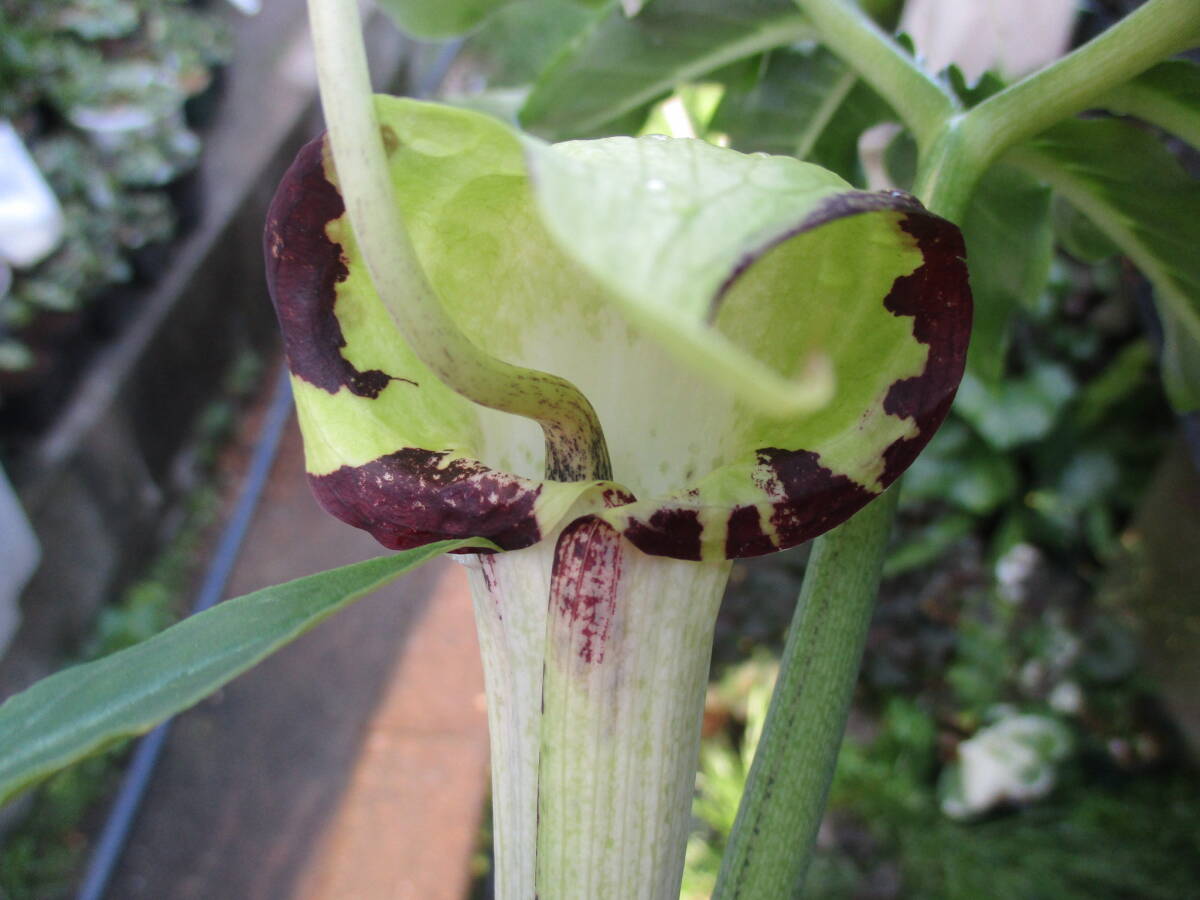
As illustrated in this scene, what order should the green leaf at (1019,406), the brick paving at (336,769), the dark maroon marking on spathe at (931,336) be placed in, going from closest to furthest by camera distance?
the dark maroon marking on spathe at (931,336) → the brick paving at (336,769) → the green leaf at (1019,406)

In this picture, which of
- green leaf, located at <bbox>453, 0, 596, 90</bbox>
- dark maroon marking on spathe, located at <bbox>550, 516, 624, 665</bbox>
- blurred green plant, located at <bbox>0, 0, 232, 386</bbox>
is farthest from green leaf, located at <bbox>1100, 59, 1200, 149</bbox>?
green leaf, located at <bbox>453, 0, 596, 90</bbox>

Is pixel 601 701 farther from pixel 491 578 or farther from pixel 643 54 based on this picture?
pixel 643 54

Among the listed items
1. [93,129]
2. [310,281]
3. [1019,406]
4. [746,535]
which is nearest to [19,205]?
[93,129]

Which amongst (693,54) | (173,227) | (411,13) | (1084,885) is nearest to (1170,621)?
(1084,885)

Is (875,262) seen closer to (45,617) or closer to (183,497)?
(45,617)

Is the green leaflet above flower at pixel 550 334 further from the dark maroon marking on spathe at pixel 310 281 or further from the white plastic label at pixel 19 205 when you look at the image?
the white plastic label at pixel 19 205

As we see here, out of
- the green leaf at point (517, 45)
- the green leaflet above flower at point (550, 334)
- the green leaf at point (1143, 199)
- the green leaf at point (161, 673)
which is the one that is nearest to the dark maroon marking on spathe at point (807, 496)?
the green leaflet above flower at point (550, 334)

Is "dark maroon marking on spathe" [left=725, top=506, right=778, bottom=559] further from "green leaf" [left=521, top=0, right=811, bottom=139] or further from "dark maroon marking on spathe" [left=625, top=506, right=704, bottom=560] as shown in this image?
"green leaf" [left=521, top=0, right=811, bottom=139]
